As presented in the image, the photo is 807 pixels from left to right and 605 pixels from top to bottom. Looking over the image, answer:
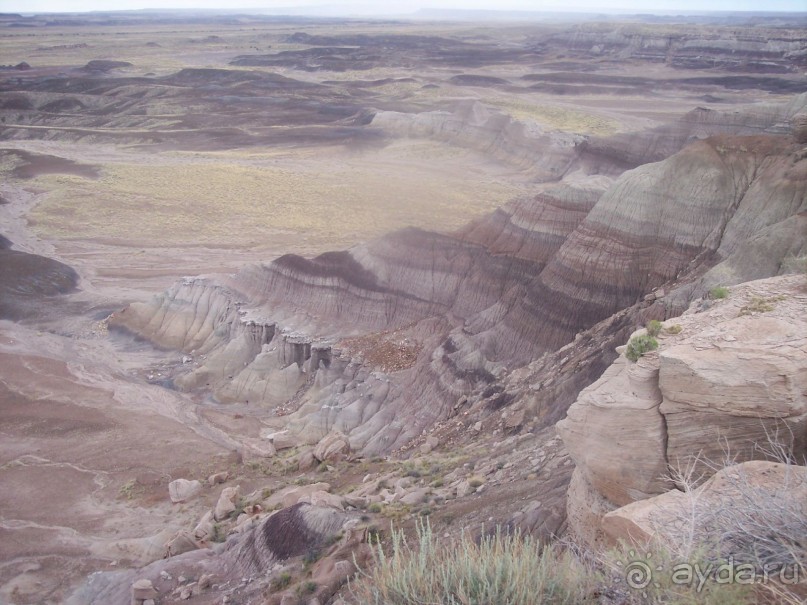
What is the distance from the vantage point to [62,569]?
1465 cm

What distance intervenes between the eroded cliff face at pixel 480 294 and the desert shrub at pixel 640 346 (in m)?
6.15

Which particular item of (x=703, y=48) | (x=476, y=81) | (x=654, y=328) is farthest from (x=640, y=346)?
(x=703, y=48)

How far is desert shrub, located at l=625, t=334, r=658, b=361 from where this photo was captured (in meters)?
8.66

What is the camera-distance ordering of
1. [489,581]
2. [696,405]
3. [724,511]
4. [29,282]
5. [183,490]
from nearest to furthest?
1. [724,511]
2. [489,581]
3. [696,405]
4. [183,490]
5. [29,282]

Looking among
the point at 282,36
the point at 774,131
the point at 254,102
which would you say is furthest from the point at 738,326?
the point at 282,36

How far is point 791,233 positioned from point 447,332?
10.9 m

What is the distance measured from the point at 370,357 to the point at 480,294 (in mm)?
4380

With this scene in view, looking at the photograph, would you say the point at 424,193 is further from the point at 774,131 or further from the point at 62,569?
the point at 62,569

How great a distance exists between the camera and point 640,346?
8.74m

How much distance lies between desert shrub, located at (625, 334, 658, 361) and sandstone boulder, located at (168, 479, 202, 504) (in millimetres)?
12745

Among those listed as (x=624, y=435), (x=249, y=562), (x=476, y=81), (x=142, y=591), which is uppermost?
(x=476, y=81)

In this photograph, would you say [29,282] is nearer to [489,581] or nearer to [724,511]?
[489,581]

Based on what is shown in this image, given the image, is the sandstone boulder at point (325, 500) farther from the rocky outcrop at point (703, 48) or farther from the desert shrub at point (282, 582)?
the rocky outcrop at point (703, 48)

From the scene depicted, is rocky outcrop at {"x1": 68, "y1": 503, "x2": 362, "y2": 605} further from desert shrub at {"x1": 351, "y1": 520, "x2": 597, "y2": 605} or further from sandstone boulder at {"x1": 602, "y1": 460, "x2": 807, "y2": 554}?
sandstone boulder at {"x1": 602, "y1": 460, "x2": 807, "y2": 554}
